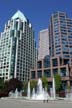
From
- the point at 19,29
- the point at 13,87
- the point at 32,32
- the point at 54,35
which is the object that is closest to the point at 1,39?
the point at 19,29

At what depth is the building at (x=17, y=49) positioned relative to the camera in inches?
4631

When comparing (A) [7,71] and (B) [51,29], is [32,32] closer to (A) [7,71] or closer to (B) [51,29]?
(B) [51,29]

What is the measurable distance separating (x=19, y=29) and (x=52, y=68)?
57.6m

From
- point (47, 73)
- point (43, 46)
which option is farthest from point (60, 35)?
point (43, 46)

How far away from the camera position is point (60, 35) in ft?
451

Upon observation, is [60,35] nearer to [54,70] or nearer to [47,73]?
[47,73]

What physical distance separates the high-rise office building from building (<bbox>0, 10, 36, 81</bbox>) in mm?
14871

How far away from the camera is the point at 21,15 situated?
144 meters

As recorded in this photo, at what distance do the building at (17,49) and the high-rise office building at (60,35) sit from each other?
14.9m

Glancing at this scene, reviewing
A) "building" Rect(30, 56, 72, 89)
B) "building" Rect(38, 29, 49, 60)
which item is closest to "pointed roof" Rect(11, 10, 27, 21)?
"building" Rect(38, 29, 49, 60)

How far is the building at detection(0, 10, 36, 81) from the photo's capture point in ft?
386

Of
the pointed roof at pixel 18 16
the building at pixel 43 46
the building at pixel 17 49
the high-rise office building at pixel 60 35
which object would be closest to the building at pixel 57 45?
the high-rise office building at pixel 60 35

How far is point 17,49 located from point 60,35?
33.0 meters

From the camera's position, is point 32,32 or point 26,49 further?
point 32,32
